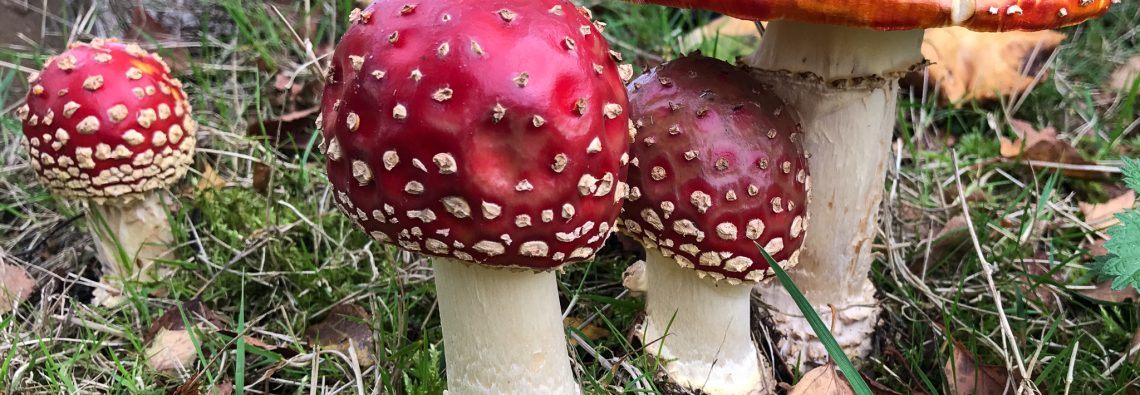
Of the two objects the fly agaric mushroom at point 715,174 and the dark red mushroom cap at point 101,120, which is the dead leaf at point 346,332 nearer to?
the dark red mushroom cap at point 101,120

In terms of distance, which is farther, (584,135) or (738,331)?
(738,331)

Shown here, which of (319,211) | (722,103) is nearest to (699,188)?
(722,103)

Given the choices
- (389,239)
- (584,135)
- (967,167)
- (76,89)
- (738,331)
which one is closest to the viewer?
(584,135)

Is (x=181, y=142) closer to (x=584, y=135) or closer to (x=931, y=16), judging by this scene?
(x=584, y=135)

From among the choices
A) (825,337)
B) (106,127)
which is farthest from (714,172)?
(106,127)

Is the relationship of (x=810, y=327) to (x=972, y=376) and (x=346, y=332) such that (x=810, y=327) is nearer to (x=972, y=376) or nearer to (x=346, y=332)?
(x=972, y=376)
